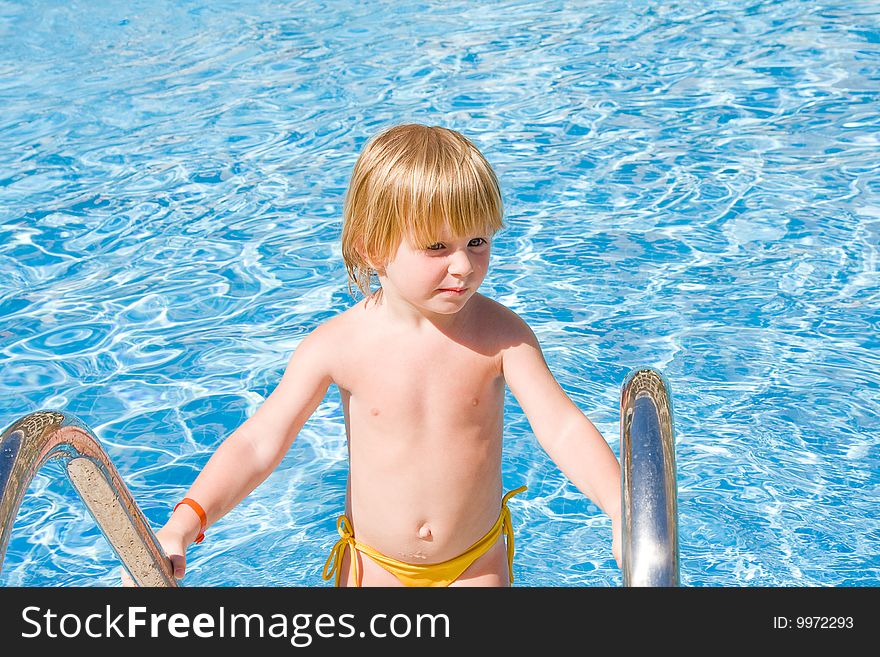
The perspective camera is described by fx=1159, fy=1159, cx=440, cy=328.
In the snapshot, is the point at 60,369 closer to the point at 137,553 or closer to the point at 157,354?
the point at 157,354

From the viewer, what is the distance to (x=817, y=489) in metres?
4.46

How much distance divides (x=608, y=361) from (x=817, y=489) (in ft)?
A: 3.85

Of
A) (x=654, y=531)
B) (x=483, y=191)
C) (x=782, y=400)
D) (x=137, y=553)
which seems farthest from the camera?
(x=782, y=400)

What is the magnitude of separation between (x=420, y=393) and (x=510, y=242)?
140 inches

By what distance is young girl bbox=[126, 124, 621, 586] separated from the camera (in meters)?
2.48

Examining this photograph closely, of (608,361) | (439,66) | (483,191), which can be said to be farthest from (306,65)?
(483,191)

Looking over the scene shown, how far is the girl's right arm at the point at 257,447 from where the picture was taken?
2352 mm

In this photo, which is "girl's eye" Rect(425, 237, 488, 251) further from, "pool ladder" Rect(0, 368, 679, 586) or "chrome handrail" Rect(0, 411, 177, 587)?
"chrome handrail" Rect(0, 411, 177, 587)

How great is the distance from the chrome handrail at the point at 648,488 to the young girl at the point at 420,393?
61 centimetres

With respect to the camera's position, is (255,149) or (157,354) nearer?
(157,354)
